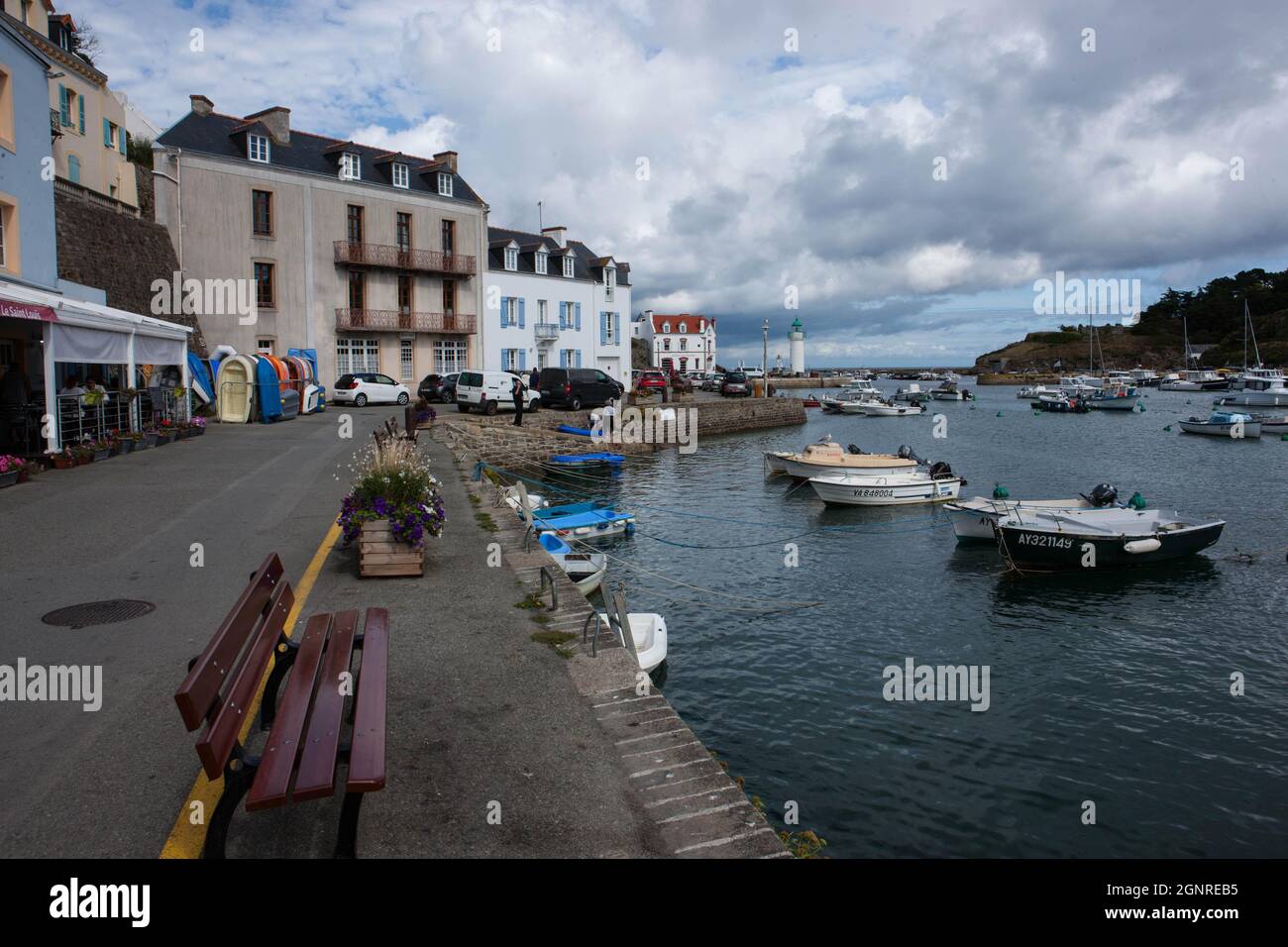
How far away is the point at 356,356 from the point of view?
45219mm

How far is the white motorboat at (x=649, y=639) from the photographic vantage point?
11.8m

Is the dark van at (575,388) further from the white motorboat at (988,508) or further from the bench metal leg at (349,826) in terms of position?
the bench metal leg at (349,826)

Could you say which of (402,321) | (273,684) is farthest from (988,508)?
(402,321)

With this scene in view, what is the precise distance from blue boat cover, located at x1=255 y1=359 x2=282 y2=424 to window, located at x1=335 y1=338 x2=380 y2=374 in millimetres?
14627

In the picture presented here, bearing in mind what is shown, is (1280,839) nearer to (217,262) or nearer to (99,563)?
(99,563)

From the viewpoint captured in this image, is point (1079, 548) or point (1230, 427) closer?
point (1079, 548)

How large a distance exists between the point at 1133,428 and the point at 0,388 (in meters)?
62.0

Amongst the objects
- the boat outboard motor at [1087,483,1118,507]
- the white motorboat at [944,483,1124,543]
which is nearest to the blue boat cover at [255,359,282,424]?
the white motorboat at [944,483,1124,543]

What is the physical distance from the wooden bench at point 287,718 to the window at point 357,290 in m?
42.3

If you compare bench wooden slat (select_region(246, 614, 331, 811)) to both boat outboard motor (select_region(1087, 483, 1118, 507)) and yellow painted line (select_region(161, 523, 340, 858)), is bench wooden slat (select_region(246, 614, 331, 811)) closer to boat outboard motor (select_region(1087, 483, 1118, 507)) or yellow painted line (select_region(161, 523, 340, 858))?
yellow painted line (select_region(161, 523, 340, 858))

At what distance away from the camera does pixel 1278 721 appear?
11.2m

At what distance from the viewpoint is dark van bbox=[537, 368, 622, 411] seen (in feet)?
135

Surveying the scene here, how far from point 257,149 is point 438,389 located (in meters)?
14.0

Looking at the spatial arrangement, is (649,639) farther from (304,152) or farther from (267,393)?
(304,152)
